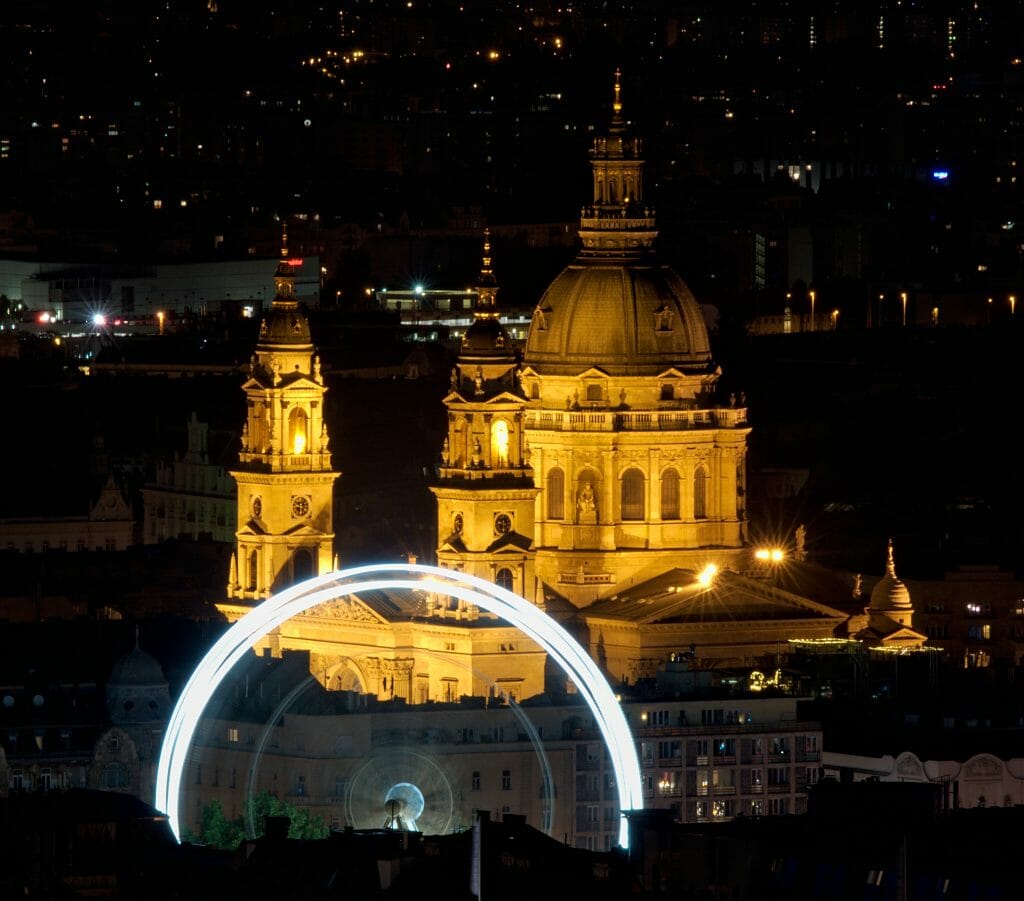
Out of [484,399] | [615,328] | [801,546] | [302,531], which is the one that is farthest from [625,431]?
[302,531]

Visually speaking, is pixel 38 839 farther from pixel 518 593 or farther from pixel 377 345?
pixel 377 345

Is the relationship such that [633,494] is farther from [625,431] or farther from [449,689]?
[449,689]

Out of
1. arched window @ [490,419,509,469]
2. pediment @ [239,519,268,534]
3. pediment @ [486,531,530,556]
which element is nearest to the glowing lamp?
pediment @ [486,531,530,556]

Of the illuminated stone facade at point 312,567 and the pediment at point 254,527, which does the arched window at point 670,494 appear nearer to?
the illuminated stone facade at point 312,567

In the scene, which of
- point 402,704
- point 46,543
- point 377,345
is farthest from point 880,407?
point 402,704

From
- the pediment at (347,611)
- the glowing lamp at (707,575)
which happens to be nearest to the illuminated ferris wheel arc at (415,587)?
the pediment at (347,611)
